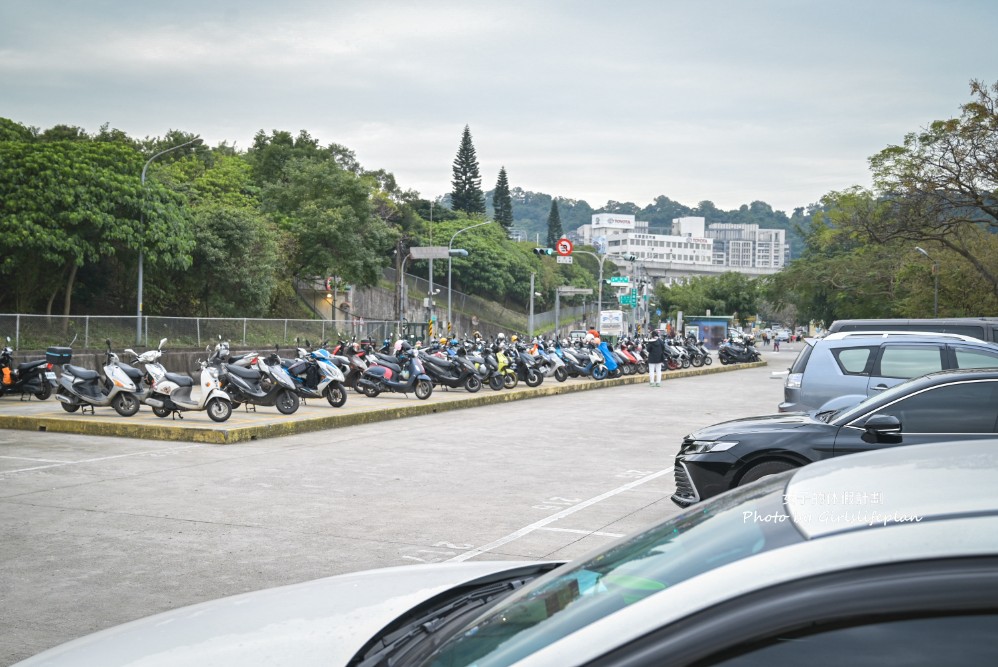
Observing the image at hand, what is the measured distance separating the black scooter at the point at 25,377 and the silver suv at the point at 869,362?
45.0 ft

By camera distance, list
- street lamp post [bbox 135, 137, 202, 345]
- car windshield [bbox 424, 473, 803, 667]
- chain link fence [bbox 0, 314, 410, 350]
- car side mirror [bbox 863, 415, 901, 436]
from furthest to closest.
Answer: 1. street lamp post [bbox 135, 137, 202, 345]
2. chain link fence [bbox 0, 314, 410, 350]
3. car side mirror [bbox 863, 415, 901, 436]
4. car windshield [bbox 424, 473, 803, 667]

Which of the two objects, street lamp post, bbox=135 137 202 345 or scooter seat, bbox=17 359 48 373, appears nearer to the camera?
scooter seat, bbox=17 359 48 373

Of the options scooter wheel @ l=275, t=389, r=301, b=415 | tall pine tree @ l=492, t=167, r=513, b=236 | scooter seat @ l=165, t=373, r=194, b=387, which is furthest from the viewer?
tall pine tree @ l=492, t=167, r=513, b=236

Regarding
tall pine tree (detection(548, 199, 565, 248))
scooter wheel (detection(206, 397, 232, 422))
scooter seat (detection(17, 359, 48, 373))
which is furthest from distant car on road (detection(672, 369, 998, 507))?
tall pine tree (detection(548, 199, 565, 248))

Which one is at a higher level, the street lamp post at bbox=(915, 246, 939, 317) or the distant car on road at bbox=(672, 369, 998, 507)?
the street lamp post at bbox=(915, 246, 939, 317)

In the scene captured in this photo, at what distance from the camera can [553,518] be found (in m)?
8.37

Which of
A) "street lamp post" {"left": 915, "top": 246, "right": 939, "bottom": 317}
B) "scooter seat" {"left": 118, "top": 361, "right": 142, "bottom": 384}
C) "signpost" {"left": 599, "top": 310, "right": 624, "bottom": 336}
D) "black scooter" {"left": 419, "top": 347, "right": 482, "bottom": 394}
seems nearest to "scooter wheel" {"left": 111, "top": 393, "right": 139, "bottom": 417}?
"scooter seat" {"left": 118, "top": 361, "right": 142, "bottom": 384}

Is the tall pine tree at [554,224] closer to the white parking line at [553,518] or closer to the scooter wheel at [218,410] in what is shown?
the scooter wheel at [218,410]

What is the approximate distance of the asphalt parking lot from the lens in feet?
20.2

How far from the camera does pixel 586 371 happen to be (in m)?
28.7

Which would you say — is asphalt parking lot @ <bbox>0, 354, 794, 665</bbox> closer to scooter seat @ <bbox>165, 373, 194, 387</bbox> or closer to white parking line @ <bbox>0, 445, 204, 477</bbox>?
white parking line @ <bbox>0, 445, 204, 477</bbox>

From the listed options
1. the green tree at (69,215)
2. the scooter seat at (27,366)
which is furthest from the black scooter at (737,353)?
the scooter seat at (27,366)

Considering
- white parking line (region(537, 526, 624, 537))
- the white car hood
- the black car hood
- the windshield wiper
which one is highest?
the windshield wiper

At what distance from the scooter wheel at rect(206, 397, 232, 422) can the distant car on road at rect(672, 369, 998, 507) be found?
9.04 meters
